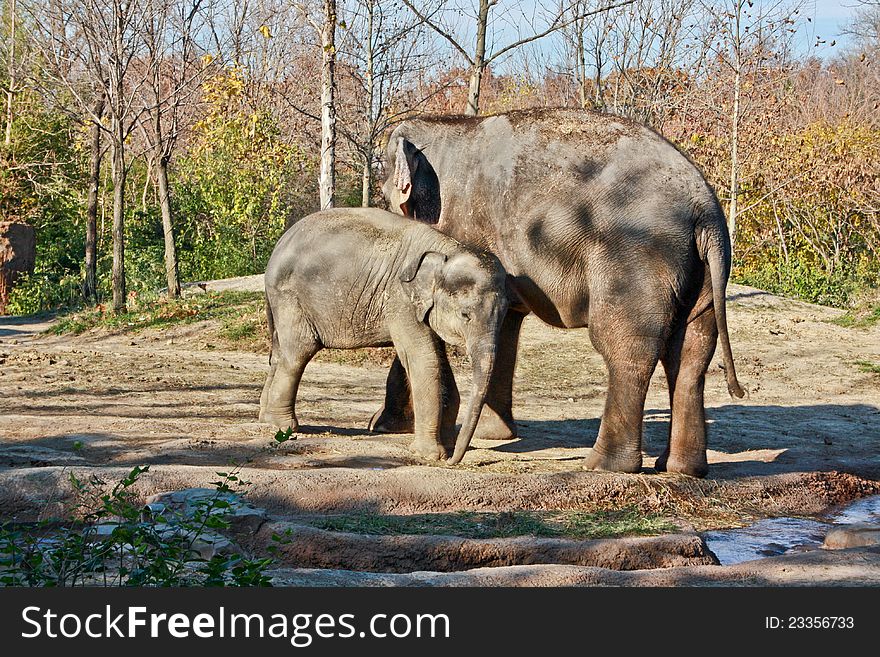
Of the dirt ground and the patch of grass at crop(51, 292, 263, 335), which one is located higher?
the patch of grass at crop(51, 292, 263, 335)

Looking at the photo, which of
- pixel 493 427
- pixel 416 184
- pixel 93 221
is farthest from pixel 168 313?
pixel 416 184

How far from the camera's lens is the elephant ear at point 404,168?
8.54 meters

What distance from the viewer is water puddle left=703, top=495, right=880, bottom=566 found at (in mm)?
6328

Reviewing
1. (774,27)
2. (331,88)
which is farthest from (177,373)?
(774,27)

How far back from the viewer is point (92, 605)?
371 centimetres

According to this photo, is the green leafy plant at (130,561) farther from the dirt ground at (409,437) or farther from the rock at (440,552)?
the rock at (440,552)

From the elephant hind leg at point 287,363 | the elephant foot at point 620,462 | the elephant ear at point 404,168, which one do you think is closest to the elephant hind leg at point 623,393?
the elephant foot at point 620,462

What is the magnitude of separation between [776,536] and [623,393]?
1.46 m

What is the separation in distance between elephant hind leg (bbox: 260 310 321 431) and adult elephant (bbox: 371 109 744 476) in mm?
1321

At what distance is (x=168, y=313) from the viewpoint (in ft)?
54.0

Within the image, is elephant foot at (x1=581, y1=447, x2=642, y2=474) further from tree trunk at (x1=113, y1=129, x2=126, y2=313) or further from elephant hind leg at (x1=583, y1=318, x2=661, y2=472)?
tree trunk at (x1=113, y1=129, x2=126, y2=313)

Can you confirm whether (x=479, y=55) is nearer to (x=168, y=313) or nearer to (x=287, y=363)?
(x=168, y=313)

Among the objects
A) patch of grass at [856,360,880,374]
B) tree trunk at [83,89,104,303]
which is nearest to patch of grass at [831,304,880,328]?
patch of grass at [856,360,880,374]

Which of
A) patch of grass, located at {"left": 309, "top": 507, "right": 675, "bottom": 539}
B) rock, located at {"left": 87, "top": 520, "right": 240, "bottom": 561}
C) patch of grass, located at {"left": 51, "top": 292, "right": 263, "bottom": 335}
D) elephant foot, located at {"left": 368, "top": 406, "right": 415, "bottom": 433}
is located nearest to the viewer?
rock, located at {"left": 87, "top": 520, "right": 240, "bottom": 561}
